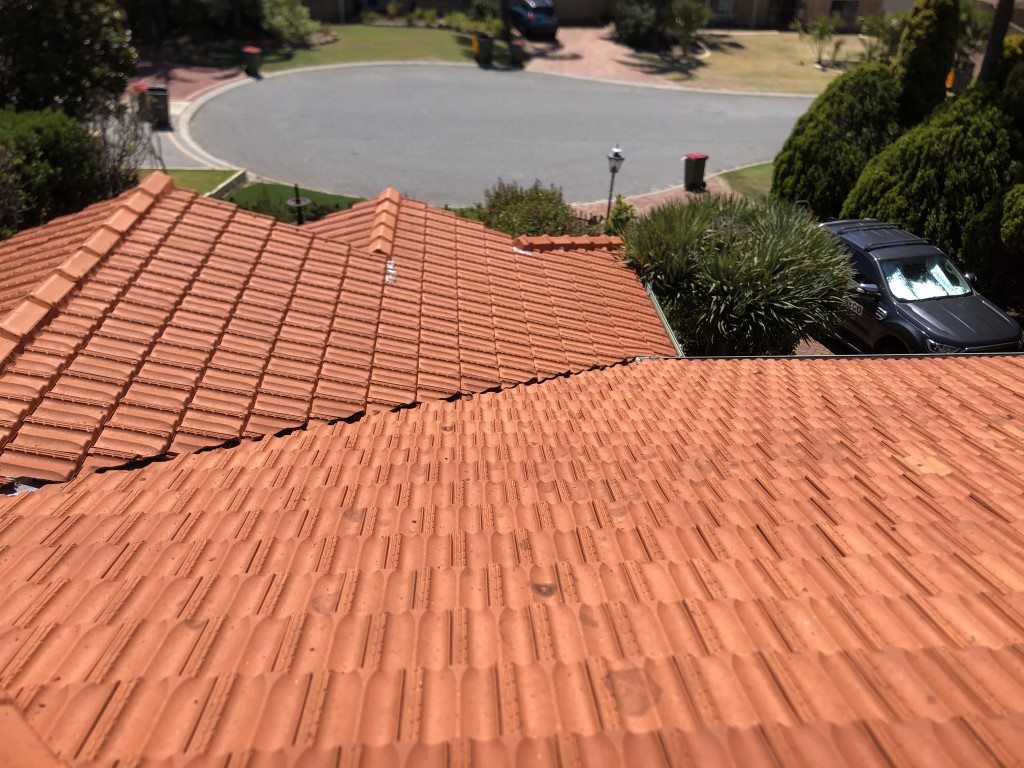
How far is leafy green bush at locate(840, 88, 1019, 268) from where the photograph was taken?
1478 cm

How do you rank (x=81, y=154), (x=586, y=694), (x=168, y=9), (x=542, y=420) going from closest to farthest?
(x=586, y=694), (x=542, y=420), (x=81, y=154), (x=168, y=9)

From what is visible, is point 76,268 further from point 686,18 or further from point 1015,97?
point 686,18

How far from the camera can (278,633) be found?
329 cm

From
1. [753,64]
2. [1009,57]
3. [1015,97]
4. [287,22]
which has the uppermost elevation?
[1009,57]

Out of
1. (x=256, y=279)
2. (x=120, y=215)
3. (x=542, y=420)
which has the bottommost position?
(x=542, y=420)

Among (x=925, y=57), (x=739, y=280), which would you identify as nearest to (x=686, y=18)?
(x=925, y=57)

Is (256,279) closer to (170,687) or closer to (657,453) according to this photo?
(657,453)

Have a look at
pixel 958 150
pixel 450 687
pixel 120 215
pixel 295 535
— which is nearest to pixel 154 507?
pixel 295 535

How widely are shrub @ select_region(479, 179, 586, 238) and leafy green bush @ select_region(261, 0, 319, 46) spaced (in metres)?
28.1

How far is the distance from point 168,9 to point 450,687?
140 ft

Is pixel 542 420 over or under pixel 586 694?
under

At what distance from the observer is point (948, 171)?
15055 mm

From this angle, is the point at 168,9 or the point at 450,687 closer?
the point at 450,687

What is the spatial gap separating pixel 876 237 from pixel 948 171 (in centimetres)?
261
